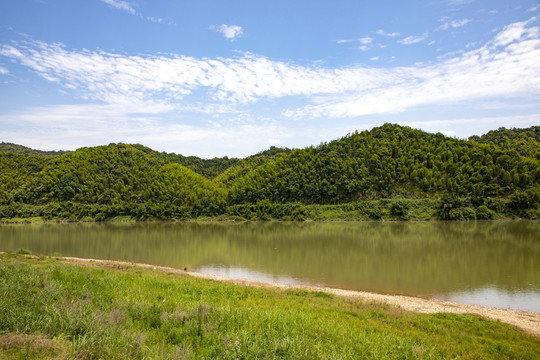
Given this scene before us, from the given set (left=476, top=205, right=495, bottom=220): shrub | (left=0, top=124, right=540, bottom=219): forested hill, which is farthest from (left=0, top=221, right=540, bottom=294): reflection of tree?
(left=0, top=124, right=540, bottom=219): forested hill

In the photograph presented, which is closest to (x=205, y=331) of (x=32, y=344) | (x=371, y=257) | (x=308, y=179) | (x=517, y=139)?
(x=32, y=344)

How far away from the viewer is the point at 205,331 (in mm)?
6504

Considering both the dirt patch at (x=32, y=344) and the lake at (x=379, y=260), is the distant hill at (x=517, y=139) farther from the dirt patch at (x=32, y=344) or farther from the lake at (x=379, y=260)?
the dirt patch at (x=32, y=344)

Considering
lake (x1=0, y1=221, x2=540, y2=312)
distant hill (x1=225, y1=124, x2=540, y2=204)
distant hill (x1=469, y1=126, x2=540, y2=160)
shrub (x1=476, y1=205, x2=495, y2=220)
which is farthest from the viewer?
distant hill (x1=469, y1=126, x2=540, y2=160)

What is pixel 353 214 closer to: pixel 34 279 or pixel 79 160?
pixel 34 279

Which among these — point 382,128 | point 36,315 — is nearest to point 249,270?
point 36,315

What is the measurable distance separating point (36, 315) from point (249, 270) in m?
18.8

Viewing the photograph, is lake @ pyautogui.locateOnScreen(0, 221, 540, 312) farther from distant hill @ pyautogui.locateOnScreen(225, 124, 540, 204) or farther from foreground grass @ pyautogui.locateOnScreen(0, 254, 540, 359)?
distant hill @ pyautogui.locateOnScreen(225, 124, 540, 204)

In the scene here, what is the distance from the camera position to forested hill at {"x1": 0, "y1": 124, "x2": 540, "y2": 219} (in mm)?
68438

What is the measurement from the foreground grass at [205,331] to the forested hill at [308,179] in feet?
195

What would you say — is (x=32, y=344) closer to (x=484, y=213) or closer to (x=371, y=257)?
(x=371, y=257)

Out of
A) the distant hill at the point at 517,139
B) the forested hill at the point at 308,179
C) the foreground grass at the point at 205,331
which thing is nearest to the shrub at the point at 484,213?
the forested hill at the point at 308,179

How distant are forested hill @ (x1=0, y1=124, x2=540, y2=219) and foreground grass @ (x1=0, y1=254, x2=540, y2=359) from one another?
59562 mm

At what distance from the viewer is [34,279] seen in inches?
340
